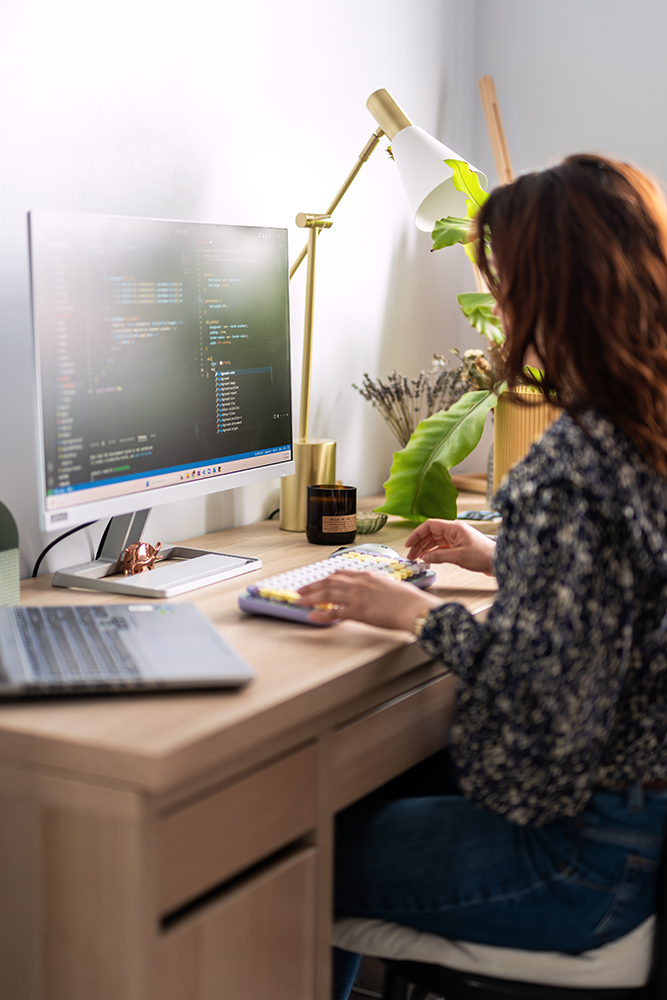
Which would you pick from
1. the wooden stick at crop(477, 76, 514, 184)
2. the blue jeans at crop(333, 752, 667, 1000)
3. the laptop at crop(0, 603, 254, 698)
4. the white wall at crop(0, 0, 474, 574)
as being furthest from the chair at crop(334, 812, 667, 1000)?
the wooden stick at crop(477, 76, 514, 184)

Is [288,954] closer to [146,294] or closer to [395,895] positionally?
[395,895]

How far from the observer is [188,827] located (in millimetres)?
779

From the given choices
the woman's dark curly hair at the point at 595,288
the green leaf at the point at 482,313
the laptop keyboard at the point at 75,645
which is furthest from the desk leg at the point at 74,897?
the green leaf at the point at 482,313

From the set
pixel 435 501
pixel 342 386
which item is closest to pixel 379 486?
pixel 342 386

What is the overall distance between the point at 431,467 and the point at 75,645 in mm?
904

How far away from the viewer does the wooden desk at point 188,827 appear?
0.75 metres

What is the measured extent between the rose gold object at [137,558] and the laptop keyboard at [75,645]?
0.91 ft

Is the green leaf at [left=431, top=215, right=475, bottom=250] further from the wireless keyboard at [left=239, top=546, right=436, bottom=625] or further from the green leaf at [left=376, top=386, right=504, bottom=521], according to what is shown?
the wireless keyboard at [left=239, top=546, right=436, bottom=625]

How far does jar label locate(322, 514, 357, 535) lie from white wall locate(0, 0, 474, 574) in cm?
24

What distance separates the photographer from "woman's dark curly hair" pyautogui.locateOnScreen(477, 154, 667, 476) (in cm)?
90

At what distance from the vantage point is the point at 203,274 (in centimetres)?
132

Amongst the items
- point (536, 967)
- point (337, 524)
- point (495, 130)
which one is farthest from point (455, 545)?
point (495, 130)

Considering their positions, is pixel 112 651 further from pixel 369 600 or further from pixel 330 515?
pixel 330 515

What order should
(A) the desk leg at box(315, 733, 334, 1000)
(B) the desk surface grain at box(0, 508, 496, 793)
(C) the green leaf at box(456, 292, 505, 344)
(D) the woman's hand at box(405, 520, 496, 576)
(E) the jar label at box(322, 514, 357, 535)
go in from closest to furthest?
(B) the desk surface grain at box(0, 508, 496, 793), (A) the desk leg at box(315, 733, 334, 1000), (D) the woman's hand at box(405, 520, 496, 576), (E) the jar label at box(322, 514, 357, 535), (C) the green leaf at box(456, 292, 505, 344)
